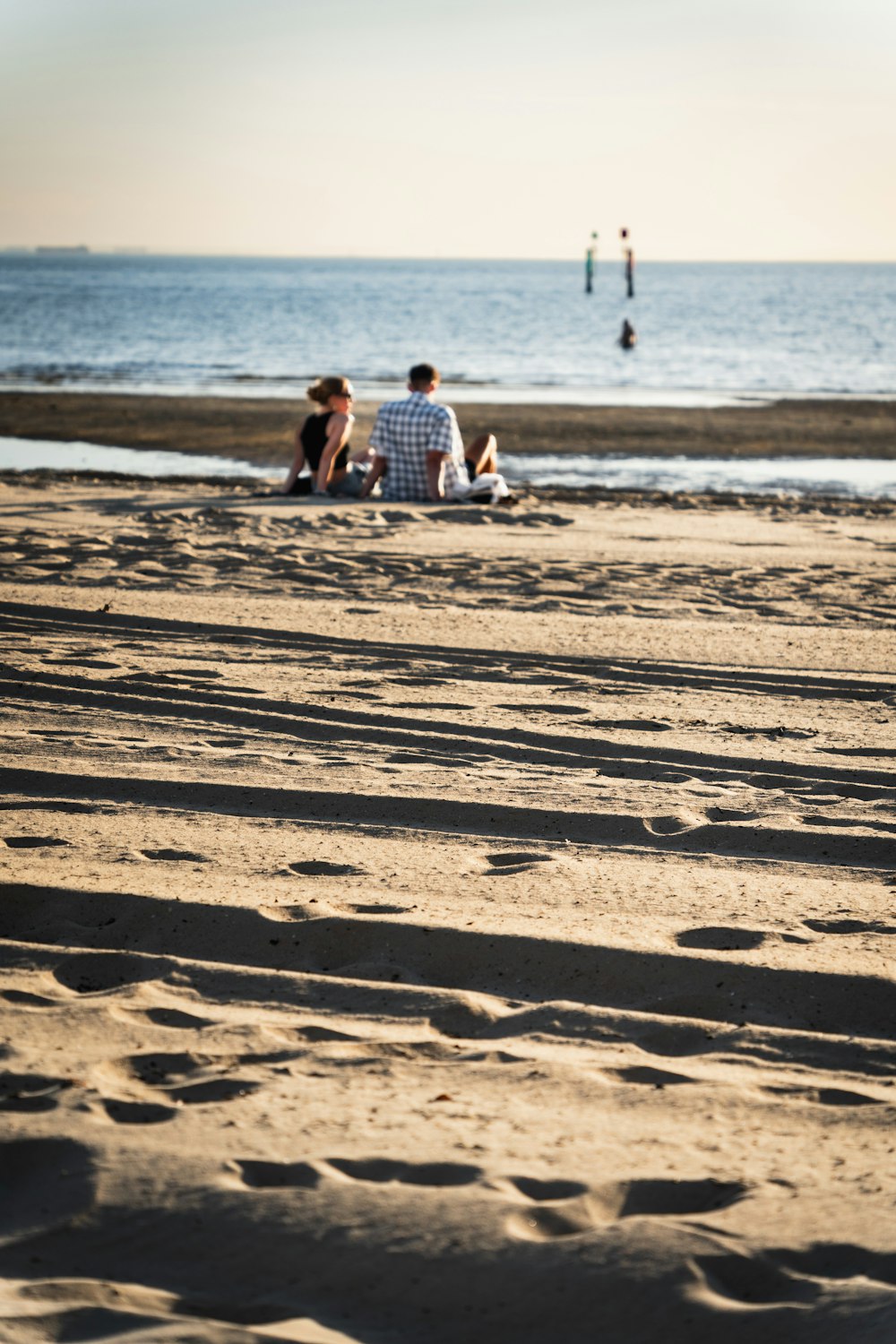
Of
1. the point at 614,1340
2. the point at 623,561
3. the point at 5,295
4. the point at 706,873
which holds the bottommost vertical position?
the point at 614,1340

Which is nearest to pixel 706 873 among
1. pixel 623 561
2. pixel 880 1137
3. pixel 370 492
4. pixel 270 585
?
pixel 880 1137

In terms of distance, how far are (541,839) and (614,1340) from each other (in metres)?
1.83

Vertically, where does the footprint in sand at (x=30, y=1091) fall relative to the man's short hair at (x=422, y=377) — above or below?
below

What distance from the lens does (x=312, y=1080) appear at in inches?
96.2

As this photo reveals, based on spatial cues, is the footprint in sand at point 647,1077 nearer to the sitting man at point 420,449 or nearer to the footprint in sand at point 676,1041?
the footprint in sand at point 676,1041

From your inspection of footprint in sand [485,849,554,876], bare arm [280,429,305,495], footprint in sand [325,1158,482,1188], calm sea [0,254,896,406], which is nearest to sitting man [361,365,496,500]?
bare arm [280,429,305,495]

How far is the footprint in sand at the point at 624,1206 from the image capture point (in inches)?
80.3

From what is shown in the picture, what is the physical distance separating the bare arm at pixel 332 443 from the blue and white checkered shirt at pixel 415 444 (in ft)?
0.83

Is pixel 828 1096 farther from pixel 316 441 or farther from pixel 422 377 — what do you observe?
pixel 316 441

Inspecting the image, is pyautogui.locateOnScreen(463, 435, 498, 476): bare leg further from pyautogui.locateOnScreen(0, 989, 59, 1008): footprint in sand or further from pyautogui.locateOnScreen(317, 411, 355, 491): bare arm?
pyautogui.locateOnScreen(0, 989, 59, 1008): footprint in sand

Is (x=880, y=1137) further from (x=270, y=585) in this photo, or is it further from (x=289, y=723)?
(x=270, y=585)

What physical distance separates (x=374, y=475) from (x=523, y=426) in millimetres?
9520

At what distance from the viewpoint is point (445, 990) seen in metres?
2.81

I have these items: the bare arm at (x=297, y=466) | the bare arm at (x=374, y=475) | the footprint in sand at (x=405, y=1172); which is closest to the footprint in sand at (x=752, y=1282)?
the footprint in sand at (x=405, y=1172)
